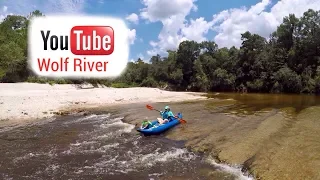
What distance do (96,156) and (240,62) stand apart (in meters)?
60.0

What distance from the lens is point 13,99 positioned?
26109 mm

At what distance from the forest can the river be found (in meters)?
28.9

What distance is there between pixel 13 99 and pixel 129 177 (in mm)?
20198

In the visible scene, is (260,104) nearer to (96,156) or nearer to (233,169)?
(233,169)

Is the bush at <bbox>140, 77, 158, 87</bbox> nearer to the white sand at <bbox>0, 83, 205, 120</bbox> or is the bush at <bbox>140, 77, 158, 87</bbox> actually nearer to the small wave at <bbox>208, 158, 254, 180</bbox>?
the white sand at <bbox>0, 83, 205, 120</bbox>

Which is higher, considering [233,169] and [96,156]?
[233,169]

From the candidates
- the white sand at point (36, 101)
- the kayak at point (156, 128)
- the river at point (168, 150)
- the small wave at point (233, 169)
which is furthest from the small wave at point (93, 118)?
the small wave at point (233, 169)

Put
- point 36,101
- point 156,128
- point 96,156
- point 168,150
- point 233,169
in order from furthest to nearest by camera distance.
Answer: point 36,101
point 156,128
point 168,150
point 96,156
point 233,169

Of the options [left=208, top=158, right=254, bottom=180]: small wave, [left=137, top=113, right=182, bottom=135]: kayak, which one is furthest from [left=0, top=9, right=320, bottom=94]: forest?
[left=208, top=158, right=254, bottom=180]: small wave

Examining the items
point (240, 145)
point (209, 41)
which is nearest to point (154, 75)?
point (209, 41)

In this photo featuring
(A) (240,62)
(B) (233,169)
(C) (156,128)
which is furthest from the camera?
(A) (240,62)

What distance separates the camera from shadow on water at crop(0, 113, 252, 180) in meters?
10.3

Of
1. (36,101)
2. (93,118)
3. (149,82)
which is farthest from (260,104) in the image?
(149,82)

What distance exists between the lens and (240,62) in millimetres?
67875
